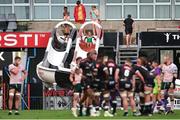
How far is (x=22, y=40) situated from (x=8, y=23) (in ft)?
13.3

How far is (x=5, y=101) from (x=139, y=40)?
8667 millimetres

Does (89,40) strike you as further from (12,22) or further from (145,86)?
(145,86)

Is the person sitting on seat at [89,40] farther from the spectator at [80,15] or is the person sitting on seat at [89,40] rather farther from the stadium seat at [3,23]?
the stadium seat at [3,23]

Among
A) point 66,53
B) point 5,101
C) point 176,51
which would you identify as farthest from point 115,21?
point 5,101

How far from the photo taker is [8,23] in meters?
41.2

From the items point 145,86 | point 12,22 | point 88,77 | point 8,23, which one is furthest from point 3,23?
point 145,86

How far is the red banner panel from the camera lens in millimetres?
37406

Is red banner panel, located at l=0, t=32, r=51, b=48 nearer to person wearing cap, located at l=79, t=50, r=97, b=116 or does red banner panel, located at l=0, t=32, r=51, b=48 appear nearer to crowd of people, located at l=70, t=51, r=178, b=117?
crowd of people, located at l=70, t=51, r=178, b=117

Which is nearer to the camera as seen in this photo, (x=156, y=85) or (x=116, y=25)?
(x=156, y=85)

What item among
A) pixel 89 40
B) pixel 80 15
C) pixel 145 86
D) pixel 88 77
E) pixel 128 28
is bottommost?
pixel 145 86

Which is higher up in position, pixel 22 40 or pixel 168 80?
pixel 22 40

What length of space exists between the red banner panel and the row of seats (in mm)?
1993

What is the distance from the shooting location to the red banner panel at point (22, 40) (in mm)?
37406

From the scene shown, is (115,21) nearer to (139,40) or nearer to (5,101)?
(139,40)
